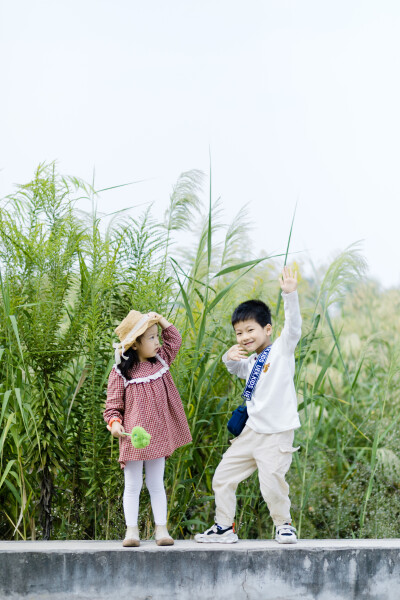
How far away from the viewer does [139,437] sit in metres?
3.21

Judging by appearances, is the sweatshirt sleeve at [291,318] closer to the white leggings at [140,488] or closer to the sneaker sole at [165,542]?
the white leggings at [140,488]

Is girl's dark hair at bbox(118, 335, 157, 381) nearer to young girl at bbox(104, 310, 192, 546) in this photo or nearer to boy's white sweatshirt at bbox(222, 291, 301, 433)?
young girl at bbox(104, 310, 192, 546)

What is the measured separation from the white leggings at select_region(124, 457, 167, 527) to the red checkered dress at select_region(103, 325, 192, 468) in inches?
3.3

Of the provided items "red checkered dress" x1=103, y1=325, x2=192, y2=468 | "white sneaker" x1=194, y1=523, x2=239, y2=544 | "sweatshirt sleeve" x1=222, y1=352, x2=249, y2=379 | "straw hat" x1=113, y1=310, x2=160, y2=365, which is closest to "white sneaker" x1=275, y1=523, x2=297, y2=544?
"white sneaker" x1=194, y1=523, x2=239, y2=544

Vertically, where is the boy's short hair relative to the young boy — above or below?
above

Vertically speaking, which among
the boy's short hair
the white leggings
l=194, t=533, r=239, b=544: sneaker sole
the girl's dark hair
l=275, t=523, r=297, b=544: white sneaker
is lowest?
l=194, t=533, r=239, b=544: sneaker sole

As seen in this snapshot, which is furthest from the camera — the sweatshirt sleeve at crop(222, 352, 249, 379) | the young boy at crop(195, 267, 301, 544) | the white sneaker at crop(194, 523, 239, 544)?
the sweatshirt sleeve at crop(222, 352, 249, 379)

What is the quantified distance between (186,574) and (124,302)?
1.45 metres

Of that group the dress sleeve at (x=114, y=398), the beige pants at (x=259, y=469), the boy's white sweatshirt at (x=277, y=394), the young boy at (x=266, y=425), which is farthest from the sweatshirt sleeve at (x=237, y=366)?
the dress sleeve at (x=114, y=398)

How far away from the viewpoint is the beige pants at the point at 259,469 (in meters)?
3.46

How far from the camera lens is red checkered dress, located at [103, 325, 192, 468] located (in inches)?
132

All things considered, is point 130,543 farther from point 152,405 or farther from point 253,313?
point 253,313

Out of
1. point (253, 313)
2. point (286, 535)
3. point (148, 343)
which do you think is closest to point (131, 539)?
point (286, 535)

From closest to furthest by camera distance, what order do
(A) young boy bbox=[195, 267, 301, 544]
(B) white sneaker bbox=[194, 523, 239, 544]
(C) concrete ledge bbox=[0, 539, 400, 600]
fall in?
1. (C) concrete ledge bbox=[0, 539, 400, 600]
2. (A) young boy bbox=[195, 267, 301, 544]
3. (B) white sneaker bbox=[194, 523, 239, 544]
